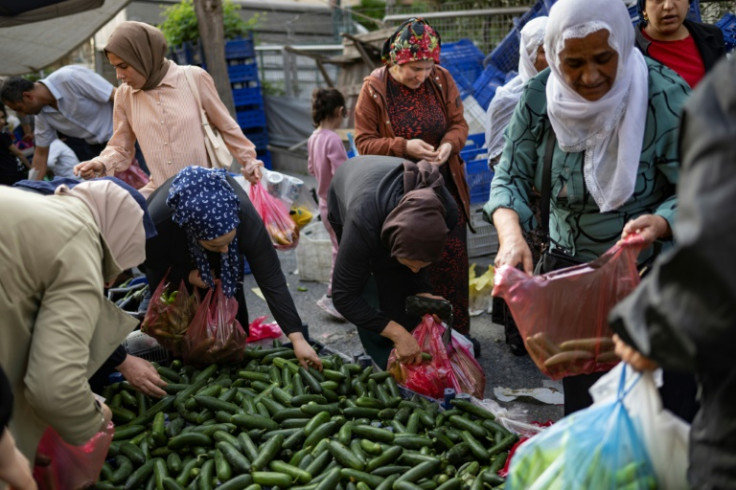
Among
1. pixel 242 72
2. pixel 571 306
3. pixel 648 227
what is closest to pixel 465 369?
pixel 571 306

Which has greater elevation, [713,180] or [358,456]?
[713,180]

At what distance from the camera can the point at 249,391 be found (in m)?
3.89

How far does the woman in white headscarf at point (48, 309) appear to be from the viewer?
222 cm

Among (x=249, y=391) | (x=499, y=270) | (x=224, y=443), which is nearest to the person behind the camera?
(x=499, y=270)

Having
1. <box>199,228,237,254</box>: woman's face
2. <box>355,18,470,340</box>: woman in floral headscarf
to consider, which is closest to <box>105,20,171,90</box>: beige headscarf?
<box>355,18,470,340</box>: woman in floral headscarf

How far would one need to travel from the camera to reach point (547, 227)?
308 cm

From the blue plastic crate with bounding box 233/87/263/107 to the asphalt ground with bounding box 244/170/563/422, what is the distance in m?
5.39

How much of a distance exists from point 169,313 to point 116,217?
A: 1.44 m

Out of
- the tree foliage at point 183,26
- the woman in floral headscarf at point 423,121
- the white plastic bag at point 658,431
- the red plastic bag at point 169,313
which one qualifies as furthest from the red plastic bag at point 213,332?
the tree foliage at point 183,26

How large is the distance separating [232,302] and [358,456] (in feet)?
4.48

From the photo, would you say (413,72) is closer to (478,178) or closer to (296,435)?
(478,178)

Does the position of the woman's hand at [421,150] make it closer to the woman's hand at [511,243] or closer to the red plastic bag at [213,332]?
the red plastic bag at [213,332]

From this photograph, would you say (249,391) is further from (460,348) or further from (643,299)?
(643,299)

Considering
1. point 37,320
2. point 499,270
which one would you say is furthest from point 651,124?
point 37,320
